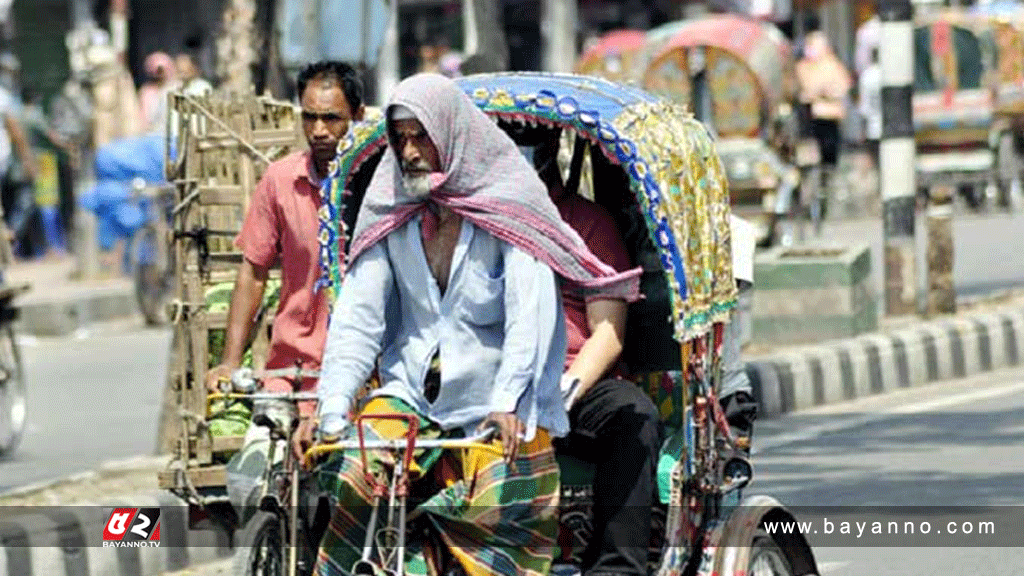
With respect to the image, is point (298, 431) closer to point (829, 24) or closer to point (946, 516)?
point (946, 516)

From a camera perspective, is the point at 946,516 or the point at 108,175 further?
the point at 108,175

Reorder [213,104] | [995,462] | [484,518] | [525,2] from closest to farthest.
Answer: [484,518] → [213,104] → [995,462] → [525,2]

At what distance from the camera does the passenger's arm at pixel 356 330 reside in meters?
6.68

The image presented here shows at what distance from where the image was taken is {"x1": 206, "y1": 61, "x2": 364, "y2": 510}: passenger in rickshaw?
8563 millimetres

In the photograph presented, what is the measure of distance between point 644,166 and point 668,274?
27cm

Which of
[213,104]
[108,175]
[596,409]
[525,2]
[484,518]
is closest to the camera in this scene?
[484,518]

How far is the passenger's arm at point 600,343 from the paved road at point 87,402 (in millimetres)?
5417

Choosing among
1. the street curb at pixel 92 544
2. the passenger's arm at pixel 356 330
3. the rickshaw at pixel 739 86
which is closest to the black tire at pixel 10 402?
the street curb at pixel 92 544

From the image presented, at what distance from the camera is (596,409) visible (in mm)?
6930

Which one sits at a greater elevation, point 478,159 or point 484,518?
point 478,159

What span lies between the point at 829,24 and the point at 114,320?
15.1 m

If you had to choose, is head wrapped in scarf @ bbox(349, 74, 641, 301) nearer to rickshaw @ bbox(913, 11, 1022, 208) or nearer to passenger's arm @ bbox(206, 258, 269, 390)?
passenger's arm @ bbox(206, 258, 269, 390)

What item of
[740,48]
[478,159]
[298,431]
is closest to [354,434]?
[298,431]

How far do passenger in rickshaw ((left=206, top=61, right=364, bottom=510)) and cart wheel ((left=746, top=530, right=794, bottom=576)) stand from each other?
1703mm
